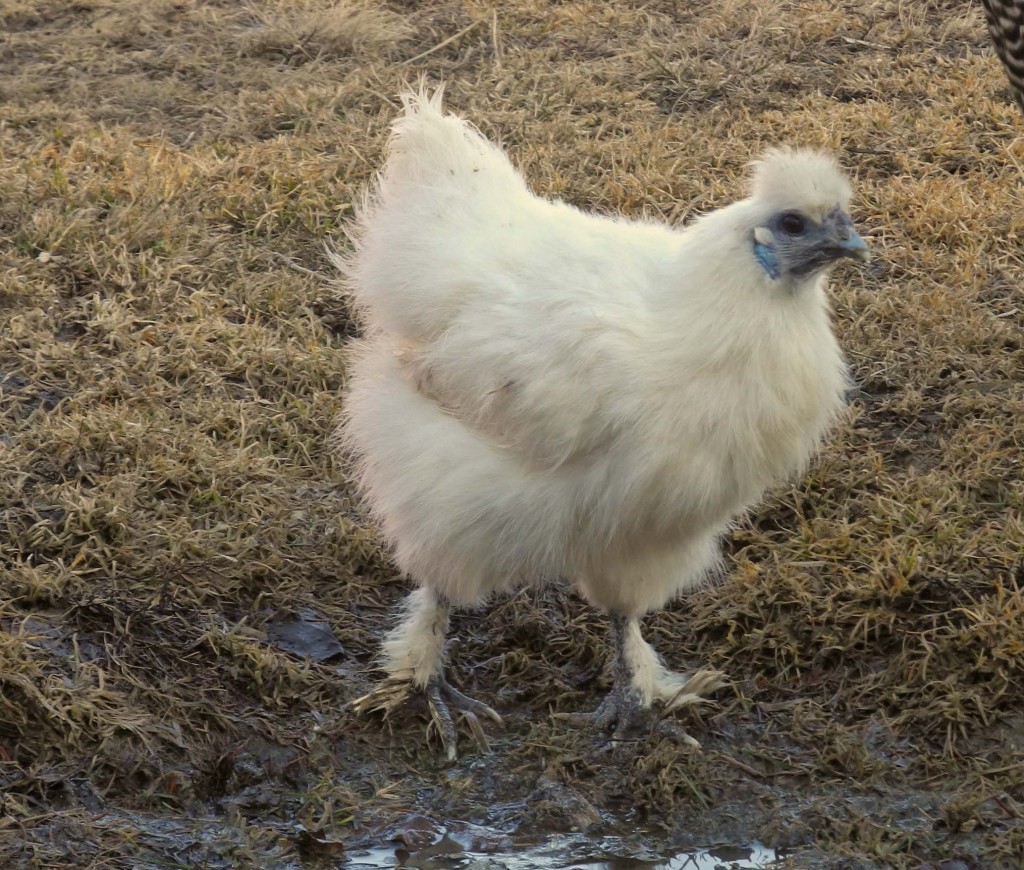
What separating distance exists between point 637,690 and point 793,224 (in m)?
1.38

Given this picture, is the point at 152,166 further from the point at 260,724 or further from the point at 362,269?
the point at 260,724

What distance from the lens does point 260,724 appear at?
3.81 metres

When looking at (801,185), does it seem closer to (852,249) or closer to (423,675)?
(852,249)

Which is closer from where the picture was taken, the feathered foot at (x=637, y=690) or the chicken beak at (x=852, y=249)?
the chicken beak at (x=852, y=249)

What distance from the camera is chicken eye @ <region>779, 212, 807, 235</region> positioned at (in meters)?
3.29

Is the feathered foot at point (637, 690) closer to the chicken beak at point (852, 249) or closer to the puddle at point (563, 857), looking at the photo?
the puddle at point (563, 857)

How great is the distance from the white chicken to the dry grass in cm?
30

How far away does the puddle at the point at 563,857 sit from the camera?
135 inches

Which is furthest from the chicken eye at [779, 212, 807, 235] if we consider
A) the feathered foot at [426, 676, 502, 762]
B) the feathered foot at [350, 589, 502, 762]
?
the feathered foot at [426, 676, 502, 762]

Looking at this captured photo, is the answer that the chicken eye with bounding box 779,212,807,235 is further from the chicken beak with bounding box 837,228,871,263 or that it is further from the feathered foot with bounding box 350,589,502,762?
the feathered foot with bounding box 350,589,502,762

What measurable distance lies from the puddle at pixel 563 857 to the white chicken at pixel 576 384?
41 centimetres

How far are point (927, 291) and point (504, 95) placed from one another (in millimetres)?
2721

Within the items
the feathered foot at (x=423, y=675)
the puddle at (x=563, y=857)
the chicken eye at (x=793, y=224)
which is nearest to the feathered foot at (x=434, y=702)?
the feathered foot at (x=423, y=675)

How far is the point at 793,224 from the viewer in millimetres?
3289
